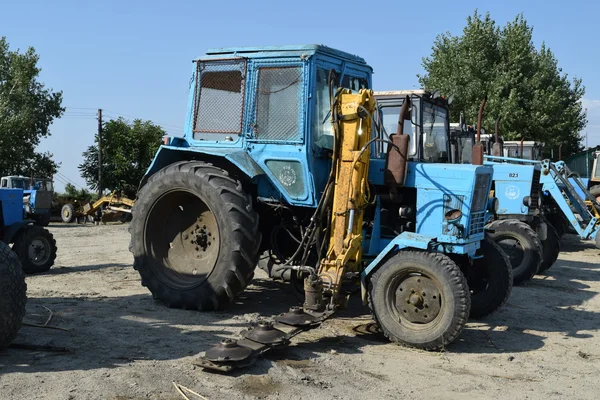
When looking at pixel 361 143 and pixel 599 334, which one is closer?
pixel 361 143

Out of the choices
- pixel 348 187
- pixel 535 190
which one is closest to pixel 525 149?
pixel 535 190

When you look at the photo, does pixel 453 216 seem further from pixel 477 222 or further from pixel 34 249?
pixel 34 249

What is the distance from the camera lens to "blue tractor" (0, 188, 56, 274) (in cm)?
1013

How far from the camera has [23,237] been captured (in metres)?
10.3

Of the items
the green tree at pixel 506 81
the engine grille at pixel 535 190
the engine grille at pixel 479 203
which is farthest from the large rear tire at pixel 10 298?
the green tree at pixel 506 81

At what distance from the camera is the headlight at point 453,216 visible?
6109mm

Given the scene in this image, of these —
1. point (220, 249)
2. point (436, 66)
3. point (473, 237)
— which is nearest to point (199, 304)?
point (220, 249)

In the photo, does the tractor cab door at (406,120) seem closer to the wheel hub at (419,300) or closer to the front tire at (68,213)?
the wheel hub at (419,300)

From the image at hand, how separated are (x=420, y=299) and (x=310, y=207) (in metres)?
1.64

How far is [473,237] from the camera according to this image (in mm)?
6324

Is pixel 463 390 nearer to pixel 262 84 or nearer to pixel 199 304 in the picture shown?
pixel 199 304

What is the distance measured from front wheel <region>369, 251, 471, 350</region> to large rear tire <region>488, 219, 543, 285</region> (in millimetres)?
4237

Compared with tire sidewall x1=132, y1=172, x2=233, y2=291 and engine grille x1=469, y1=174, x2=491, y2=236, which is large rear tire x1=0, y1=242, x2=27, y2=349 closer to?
tire sidewall x1=132, y1=172, x2=233, y2=291

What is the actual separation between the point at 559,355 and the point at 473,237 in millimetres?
1345
